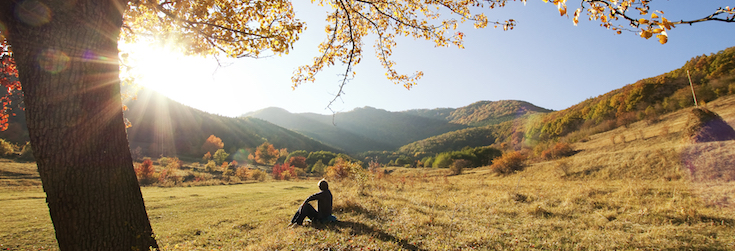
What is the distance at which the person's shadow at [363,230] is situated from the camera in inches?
220

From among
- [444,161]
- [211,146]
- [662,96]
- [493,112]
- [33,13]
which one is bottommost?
[444,161]

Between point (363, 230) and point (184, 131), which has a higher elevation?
point (184, 131)

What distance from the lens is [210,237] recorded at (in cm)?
718

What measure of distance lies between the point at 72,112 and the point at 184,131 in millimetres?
127777

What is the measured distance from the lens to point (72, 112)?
2.87 meters

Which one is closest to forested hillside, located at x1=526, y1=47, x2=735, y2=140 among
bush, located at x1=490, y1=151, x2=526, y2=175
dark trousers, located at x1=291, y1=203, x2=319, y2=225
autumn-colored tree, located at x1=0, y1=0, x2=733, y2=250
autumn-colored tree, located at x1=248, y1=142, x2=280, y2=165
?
bush, located at x1=490, y1=151, x2=526, y2=175

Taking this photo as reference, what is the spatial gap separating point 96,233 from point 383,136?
593 feet

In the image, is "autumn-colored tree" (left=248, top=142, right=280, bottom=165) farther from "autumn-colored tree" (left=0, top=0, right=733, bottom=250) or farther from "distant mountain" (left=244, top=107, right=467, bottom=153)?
"autumn-colored tree" (left=0, top=0, right=733, bottom=250)

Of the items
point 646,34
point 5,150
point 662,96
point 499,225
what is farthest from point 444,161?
point 5,150

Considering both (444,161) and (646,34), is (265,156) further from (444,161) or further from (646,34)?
(646,34)

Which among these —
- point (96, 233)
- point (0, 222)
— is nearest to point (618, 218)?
point (96, 233)

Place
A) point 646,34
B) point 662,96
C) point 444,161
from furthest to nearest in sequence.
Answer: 1. point 444,161
2. point 662,96
3. point 646,34

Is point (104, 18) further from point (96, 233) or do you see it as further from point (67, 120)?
point (96, 233)

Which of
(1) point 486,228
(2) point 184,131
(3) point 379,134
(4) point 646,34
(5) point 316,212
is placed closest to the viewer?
(4) point 646,34
